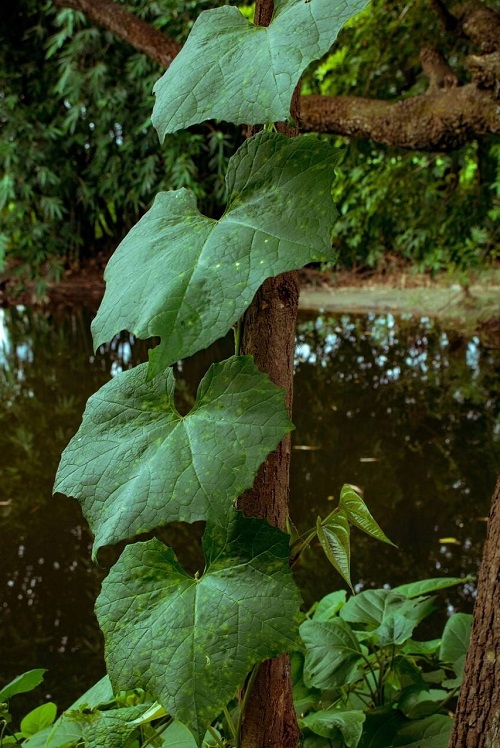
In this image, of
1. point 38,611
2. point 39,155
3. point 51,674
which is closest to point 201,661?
point 51,674

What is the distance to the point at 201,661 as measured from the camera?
0.55 meters

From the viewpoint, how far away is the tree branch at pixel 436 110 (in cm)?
208

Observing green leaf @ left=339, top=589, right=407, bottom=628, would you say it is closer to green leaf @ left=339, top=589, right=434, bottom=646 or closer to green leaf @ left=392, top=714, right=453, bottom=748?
green leaf @ left=339, top=589, right=434, bottom=646

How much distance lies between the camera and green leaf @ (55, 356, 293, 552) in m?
0.52

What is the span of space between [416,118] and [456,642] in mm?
1653

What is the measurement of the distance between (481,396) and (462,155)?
124cm

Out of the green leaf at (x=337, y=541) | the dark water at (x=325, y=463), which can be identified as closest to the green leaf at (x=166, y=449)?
the green leaf at (x=337, y=541)

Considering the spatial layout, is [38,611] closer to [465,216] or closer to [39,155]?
[465,216]

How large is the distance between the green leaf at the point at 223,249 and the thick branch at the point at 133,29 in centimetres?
240

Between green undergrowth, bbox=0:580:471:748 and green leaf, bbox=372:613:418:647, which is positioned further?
green leaf, bbox=372:613:418:647

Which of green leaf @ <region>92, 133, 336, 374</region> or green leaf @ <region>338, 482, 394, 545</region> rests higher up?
green leaf @ <region>92, 133, 336, 374</region>

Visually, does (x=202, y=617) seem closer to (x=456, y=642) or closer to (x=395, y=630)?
(x=395, y=630)

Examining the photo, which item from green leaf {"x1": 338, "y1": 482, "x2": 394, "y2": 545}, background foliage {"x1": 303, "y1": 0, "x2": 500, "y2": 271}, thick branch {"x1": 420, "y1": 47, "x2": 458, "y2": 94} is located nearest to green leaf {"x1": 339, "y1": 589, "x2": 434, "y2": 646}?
green leaf {"x1": 338, "y1": 482, "x2": 394, "y2": 545}

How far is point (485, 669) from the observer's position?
69cm
